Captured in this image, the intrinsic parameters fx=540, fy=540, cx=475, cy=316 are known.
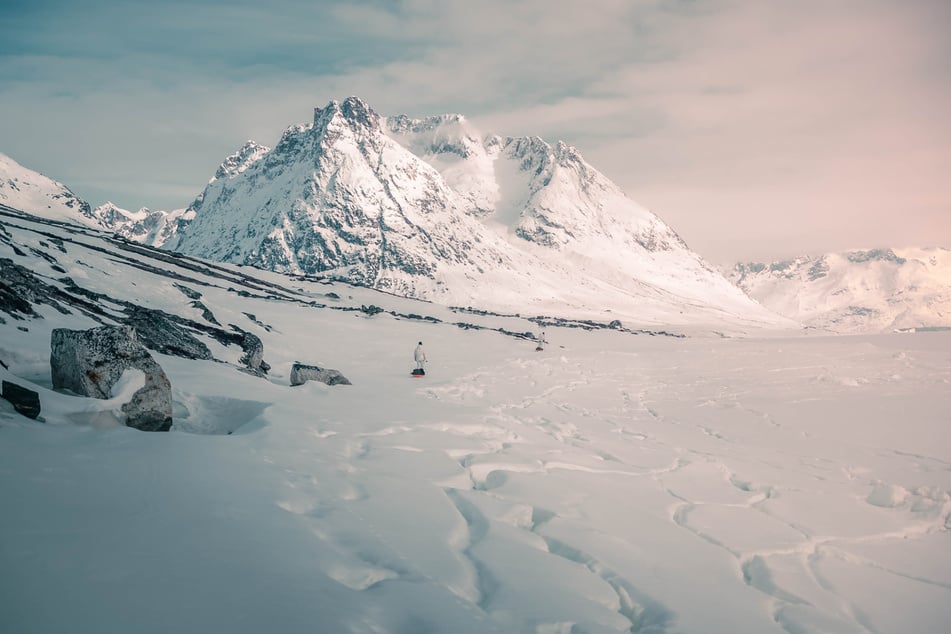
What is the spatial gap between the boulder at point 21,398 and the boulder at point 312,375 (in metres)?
8.79

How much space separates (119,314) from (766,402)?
76.6 ft

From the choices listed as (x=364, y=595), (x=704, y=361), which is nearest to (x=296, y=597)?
(x=364, y=595)

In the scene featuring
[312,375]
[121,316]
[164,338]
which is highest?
[121,316]

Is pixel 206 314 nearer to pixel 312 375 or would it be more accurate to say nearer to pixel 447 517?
pixel 312 375

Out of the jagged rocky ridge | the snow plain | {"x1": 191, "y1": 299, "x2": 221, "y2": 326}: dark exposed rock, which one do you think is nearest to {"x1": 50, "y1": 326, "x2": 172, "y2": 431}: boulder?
the jagged rocky ridge

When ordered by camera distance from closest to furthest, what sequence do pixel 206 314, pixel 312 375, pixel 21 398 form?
pixel 21 398
pixel 312 375
pixel 206 314

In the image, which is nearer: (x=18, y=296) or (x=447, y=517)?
(x=447, y=517)

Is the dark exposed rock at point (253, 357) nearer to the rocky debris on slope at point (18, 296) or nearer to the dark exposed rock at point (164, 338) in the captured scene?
the dark exposed rock at point (164, 338)

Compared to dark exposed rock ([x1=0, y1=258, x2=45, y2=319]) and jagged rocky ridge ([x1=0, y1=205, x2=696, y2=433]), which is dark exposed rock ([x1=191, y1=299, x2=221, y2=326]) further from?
dark exposed rock ([x1=0, y1=258, x2=45, y2=319])

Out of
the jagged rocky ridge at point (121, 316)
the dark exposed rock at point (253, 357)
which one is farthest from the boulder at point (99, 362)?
the dark exposed rock at point (253, 357)

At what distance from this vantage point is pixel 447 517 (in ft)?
20.4

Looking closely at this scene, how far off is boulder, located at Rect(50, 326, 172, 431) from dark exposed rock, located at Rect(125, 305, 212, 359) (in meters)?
6.34

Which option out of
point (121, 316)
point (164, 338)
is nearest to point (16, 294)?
point (164, 338)

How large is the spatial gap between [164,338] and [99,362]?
8252 millimetres
